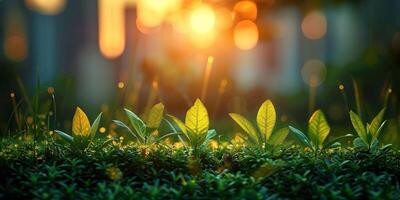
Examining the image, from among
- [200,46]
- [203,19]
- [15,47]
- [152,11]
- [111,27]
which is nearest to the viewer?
[203,19]

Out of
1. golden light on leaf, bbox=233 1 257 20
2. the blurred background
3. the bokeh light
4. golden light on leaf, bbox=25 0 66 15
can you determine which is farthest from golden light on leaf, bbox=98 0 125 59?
golden light on leaf, bbox=233 1 257 20

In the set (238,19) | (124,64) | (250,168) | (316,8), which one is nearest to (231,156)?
(250,168)

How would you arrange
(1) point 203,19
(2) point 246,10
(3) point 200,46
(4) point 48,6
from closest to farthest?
(2) point 246,10 < (1) point 203,19 < (3) point 200,46 < (4) point 48,6

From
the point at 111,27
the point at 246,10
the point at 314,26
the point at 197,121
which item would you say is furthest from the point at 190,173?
the point at 111,27

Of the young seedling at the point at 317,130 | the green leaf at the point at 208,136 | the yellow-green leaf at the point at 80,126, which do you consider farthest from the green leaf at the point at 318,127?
the yellow-green leaf at the point at 80,126

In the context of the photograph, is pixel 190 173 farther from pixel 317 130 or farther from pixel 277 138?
pixel 317 130
